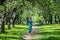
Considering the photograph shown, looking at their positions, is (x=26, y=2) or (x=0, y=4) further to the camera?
(x=26, y=2)

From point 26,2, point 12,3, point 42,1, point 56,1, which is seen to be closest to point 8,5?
point 12,3

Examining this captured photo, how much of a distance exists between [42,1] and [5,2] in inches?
181

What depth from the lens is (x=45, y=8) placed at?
2752 centimetres

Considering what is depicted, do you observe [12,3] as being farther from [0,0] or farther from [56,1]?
[56,1]

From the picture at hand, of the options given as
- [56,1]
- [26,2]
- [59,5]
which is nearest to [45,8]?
[26,2]

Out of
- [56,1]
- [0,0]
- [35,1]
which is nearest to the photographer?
[0,0]

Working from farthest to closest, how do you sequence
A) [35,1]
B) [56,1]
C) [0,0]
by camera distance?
[56,1] → [35,1] → [0,0]

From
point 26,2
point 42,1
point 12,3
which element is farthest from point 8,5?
point 42,1

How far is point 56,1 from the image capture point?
36.2m

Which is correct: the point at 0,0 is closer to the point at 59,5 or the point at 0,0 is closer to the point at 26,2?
the point at 26,2

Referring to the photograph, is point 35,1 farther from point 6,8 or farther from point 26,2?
point 6,8

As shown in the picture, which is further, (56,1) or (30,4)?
(56,1)

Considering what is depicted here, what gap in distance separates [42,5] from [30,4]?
1.51m

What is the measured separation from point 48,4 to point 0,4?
6.16m
